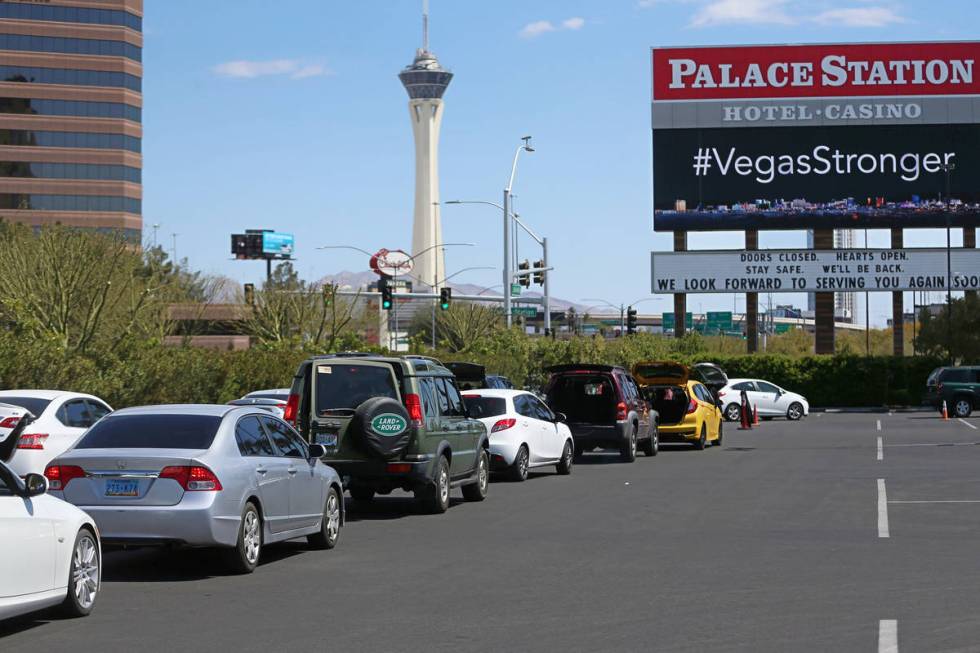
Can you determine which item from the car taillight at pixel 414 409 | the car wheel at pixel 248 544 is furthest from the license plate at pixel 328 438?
the car wheel at pixel 248 544

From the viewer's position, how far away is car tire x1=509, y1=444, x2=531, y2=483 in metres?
24.0

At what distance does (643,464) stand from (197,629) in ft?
63.4

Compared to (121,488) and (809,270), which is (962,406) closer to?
(809,270)

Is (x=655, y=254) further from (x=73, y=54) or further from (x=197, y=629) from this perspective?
(x=73, y=54)

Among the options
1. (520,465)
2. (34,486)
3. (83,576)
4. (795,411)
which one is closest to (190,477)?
(83,576)

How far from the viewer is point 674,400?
33.7 metres

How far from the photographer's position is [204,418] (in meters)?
12.9

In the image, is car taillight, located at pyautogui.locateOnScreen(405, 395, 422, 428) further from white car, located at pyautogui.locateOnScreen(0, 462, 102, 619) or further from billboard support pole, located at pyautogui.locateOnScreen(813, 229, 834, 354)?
billboard support pole, located at pyautogui.locateOnScreen(813, 229, 834, 354)

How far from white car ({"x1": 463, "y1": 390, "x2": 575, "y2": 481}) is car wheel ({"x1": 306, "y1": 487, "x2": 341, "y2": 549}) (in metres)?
8.05

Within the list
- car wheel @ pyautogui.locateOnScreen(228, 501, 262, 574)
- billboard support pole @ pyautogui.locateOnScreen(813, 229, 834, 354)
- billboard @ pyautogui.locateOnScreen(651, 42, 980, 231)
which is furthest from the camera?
billboard support pole @ pyautogui.locateOnScreen(813, 229, 834, 354)

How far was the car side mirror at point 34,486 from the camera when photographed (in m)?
9.69

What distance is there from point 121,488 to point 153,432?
Result: 2.40 ft

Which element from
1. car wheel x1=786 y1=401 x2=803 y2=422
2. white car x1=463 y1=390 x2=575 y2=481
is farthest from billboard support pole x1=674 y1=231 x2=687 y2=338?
white car x1=463 y1=390 x2=575 y2=481

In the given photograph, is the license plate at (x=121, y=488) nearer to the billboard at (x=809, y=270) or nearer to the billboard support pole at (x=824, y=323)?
the billboard at (x=809, y=270)
